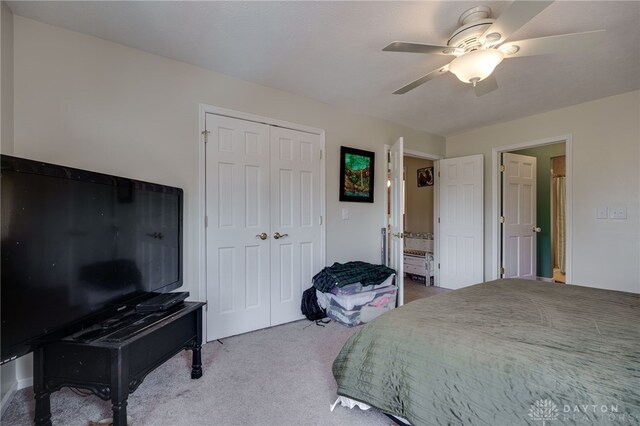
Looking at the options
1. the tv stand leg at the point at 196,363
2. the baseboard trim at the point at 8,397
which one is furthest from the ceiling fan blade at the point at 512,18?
the baseboard trim at the point at 8,397

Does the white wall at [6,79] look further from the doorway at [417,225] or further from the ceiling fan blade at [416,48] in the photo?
the doorway at [417,225]

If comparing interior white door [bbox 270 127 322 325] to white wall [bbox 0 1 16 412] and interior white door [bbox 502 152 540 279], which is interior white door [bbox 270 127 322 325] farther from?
interior white door [bbox 502 152 540 279]

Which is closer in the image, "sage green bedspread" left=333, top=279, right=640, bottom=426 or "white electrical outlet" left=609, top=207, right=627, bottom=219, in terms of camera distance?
"sage green bedspread" left=333, top=279, right=640, bottom=426

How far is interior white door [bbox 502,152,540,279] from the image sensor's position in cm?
384

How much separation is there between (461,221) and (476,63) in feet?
9.17

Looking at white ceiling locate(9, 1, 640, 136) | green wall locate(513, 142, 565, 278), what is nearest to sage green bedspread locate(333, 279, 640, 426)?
white ceiling locate(9, 1, 640, 136)

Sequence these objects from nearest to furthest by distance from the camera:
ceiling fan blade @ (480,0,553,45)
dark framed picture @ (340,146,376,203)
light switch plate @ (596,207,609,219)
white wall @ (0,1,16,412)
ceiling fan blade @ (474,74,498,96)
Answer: ceiling fan blade @ (480,0,553,45), white wall @ (0,1,16,412), ceiling fan blade @ (474,74,498,96), light switch plate @ (596,207,609,219), dark framed picture @ (340,146,376,203)

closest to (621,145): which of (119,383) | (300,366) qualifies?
(300,366)

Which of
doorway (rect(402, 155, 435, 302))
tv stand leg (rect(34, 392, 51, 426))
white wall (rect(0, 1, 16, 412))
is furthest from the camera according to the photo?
doorway (rect(402, 155, 435, 302))

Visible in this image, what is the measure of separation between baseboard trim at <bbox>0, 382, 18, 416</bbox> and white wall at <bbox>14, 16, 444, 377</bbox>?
77 millimetres

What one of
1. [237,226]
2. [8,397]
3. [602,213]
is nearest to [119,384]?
[8,397]

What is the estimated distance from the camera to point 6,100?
5.32ft

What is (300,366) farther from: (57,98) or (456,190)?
(456,190)

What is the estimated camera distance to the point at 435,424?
3.53 feet
